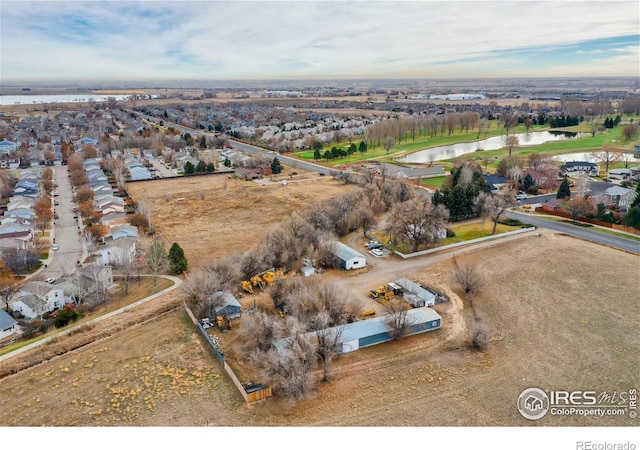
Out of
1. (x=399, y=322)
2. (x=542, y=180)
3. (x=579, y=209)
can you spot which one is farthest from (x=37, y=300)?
(x=542, y=180)

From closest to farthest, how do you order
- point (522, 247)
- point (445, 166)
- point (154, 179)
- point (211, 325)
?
1. point (211, 325)
2. point (522, 247)
3. point (154, 179)
4. point (445, 166)

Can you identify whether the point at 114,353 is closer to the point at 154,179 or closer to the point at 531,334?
the point at 531,334

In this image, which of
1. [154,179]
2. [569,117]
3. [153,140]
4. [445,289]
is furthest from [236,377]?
[569,117]

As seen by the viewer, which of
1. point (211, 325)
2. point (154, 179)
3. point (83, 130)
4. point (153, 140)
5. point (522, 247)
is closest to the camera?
point (211, 325)

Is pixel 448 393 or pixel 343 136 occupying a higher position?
pixel 343 136

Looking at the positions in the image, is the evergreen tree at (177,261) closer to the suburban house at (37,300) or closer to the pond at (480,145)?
the suburban house at (37,300)

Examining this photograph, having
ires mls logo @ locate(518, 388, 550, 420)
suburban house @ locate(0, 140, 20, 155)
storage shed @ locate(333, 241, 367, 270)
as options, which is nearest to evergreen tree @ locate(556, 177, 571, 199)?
storage shed @ locate(333, 241, 367, 270)

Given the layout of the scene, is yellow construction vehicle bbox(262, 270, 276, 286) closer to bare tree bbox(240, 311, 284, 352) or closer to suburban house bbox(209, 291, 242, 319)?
suburban house bbox(209, 291, 242, 319)
